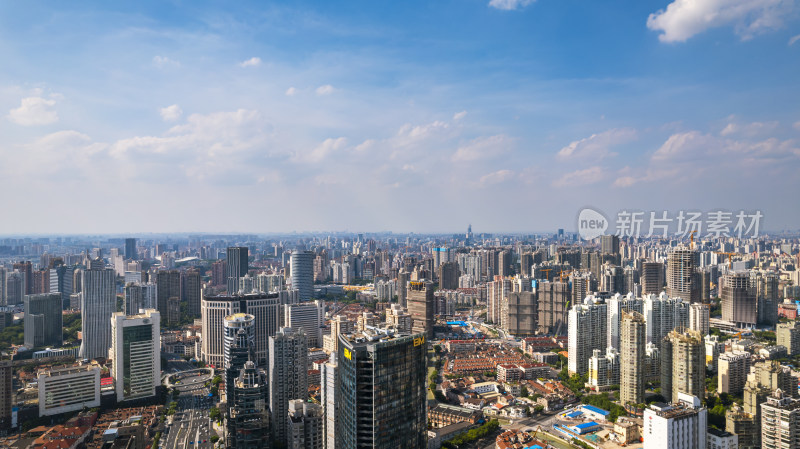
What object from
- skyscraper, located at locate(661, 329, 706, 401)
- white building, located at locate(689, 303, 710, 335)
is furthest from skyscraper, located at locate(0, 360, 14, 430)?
white building, located at locate(689, 303, 710, 335)

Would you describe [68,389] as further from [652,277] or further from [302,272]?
[652,277]

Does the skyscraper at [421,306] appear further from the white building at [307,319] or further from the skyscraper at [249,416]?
the skyscraper at [249,416]

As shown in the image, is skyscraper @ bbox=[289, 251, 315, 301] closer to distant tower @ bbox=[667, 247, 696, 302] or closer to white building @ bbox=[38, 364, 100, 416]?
white building @ bbox=[38, 364, 100, 416]

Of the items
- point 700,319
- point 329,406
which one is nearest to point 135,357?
point 329,406

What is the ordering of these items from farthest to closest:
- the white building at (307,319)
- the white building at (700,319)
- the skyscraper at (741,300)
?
the skyscraper at (741,300), the white building at (307,319), the white building at (700,319)

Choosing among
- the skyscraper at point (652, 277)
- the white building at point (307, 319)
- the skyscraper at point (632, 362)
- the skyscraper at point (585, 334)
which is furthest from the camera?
the skyscraper at point (652, 277)

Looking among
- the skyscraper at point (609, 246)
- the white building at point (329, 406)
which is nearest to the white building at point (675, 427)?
the white building at point (329, 406)
